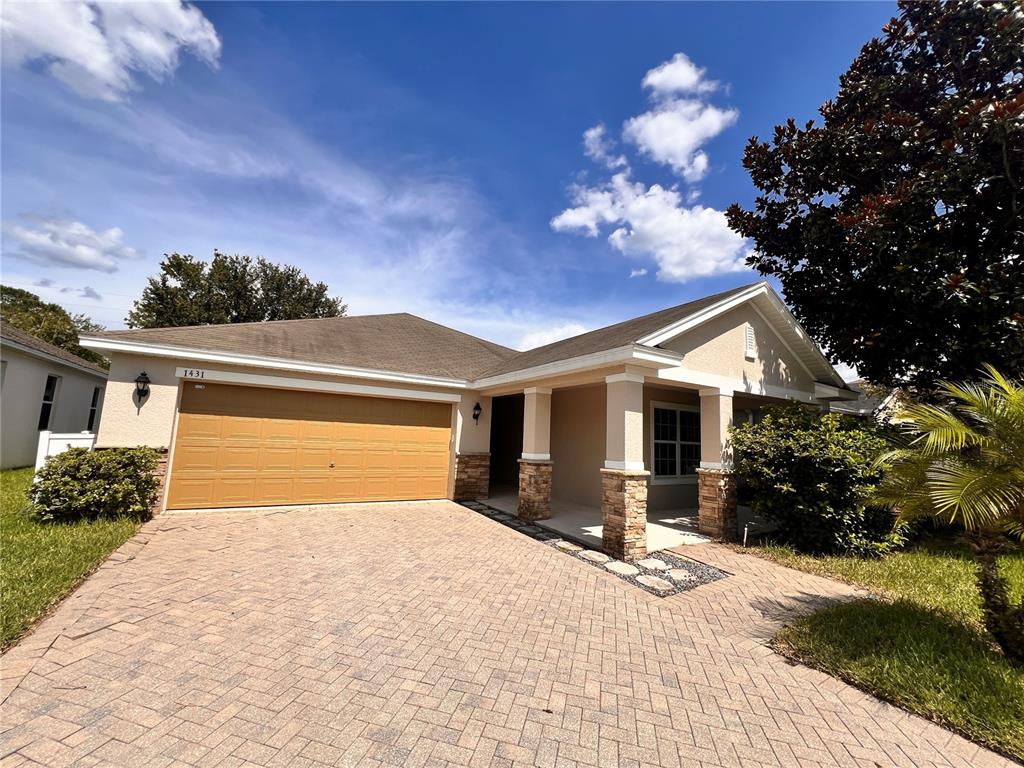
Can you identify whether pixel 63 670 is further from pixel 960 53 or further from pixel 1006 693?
pixel 960 53

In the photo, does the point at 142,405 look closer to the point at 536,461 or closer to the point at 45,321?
the point at 536,461

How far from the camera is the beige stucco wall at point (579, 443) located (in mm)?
10984

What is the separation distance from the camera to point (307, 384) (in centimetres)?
937

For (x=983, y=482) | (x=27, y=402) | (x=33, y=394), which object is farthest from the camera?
(x=33, y=394)

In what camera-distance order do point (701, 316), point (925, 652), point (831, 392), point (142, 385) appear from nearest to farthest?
point (925, 652) → point (142, 385) → point (701, 316) → point (831, 392)

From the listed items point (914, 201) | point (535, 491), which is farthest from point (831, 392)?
point (535, 491)

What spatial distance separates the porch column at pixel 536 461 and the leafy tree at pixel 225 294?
23839 mm

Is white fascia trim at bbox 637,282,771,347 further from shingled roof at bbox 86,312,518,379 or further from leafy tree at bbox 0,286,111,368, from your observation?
leafy tree at bbox 0,286,111,368

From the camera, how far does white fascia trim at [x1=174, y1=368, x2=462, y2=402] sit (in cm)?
849

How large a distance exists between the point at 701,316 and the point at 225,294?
1152 inches

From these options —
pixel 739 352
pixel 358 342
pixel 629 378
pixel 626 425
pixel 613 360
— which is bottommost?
pixel 626 425

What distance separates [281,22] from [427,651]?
9.68 m

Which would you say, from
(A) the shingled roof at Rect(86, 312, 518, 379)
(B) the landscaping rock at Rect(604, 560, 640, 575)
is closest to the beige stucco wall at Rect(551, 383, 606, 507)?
(A) the shingled roof at Rect(86, 312, 518, 379)

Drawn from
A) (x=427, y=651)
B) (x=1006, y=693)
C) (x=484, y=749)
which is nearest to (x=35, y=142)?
(x=427, y=651)
